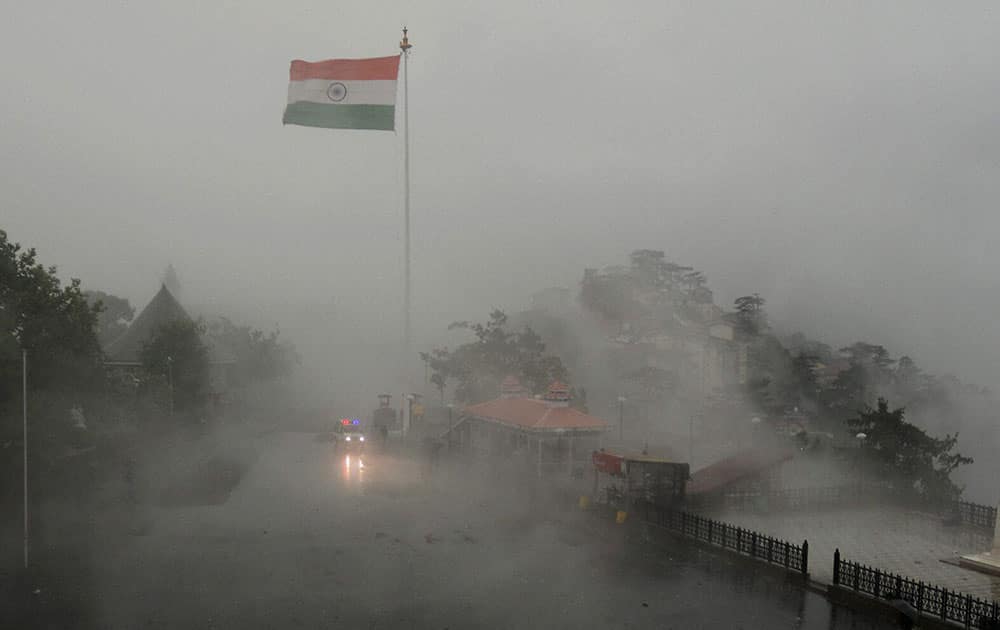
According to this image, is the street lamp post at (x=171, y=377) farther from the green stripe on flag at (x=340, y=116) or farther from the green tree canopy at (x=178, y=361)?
the green stripe on flag at (x=340, y=116)

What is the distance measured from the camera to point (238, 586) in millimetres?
13719

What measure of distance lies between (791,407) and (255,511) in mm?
31185

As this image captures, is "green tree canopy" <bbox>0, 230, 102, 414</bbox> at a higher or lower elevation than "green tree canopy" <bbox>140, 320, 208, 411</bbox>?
higher

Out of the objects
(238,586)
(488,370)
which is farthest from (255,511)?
(488,370)

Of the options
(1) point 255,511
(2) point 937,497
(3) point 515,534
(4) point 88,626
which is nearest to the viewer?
(4) point 88,626

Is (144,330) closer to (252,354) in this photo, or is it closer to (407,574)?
(252,354)

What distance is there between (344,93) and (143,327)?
32.6 m

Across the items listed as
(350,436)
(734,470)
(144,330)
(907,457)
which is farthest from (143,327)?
(907,457)

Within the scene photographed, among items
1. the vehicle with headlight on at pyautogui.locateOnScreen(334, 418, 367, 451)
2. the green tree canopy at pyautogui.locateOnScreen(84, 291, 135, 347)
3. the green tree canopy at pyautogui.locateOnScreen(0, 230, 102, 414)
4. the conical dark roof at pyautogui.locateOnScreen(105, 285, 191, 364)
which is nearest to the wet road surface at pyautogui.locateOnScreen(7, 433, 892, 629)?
the green tree canopy at pyautogui.locateOnScreen(0, 230, 102, 414)

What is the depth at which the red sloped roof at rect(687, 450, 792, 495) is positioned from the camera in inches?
874

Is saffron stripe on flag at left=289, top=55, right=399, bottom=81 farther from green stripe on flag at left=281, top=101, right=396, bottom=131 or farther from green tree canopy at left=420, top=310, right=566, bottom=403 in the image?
green tree canopy at left=420, top=310, right=566, bottom=403

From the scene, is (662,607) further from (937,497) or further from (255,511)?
(937,497)

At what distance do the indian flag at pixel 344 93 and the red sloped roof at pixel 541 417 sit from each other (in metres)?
11.4

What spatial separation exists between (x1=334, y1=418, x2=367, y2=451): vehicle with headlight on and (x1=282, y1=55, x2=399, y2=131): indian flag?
1459 centimetres
